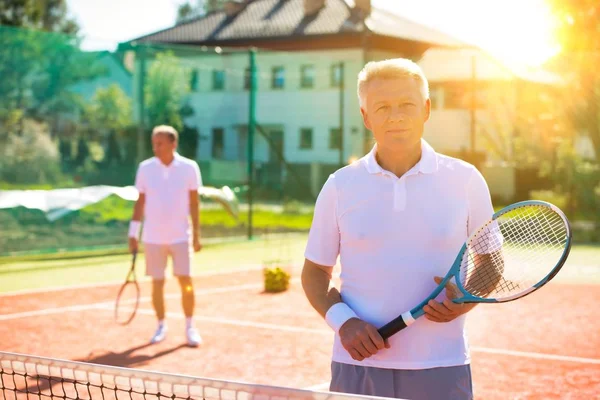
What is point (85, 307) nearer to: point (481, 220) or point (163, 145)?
point (163, 145)

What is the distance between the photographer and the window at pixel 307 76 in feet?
70.4

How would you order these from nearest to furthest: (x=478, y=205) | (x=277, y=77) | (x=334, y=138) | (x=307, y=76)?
(x=478, y=205), (x=277, y=77), (x=307, y=76), (x=334, y=138)

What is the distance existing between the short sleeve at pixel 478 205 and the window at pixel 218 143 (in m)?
14.4

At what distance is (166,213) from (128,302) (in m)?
2.50

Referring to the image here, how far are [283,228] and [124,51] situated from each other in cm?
488

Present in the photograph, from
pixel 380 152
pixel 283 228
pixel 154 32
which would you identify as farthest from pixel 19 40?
pixel 154 32

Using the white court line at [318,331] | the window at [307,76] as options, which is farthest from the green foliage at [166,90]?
the white court line at [318,331]

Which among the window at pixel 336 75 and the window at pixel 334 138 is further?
the window at pixel 334 138

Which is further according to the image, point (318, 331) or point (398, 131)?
point (318, 331)

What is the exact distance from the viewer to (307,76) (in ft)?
71.6

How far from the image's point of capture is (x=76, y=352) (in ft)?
27.0

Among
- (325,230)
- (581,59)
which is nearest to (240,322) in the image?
(325,230)

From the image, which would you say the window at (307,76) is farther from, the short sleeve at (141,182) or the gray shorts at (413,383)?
the gray shorts at (413,383)

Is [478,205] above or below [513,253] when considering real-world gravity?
above
